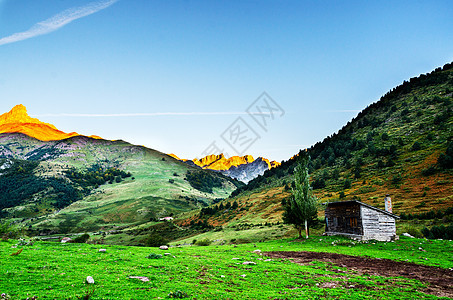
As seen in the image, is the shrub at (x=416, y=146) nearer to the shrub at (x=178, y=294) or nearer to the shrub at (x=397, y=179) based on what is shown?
the shrub at (x=397, y=179)

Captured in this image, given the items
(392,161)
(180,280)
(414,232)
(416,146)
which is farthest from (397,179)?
(180,280)

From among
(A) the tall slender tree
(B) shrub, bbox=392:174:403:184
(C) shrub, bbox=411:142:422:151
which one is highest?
(C) shrub, bbox=411:142:422:151

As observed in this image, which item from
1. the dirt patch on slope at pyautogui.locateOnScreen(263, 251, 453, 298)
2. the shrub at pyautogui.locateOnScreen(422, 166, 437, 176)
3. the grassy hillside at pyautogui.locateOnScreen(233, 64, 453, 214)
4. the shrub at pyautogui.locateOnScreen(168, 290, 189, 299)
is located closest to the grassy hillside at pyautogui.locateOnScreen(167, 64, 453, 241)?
the grassy hillside at pyautogui.locateOnScreen(233, 64, 453, 214)

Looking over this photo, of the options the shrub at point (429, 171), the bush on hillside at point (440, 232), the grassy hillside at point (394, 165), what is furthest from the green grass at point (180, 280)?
the shrub at point (429, 171)

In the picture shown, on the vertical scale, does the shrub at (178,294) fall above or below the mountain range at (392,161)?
below

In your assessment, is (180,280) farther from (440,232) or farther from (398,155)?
(398,155)

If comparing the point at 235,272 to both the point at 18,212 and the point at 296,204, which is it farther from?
the point at 18,212

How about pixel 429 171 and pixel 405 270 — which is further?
pixel 429 171

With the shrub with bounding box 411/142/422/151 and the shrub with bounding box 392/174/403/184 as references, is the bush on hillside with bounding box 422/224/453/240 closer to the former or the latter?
the shrub with bounding box 392/174/403/184

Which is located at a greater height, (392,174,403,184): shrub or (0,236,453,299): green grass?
(392,174,403,184): shrub

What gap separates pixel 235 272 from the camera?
52.7 ft

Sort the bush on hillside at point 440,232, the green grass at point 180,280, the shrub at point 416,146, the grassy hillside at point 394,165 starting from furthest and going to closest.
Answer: the shrub at point 416,146
the grassy hillside at point 394,165
the bush on hillside at point 440,232
the green grass at point 180,280

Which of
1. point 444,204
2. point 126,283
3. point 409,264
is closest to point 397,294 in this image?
point 409,264

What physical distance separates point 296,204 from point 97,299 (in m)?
36.9
